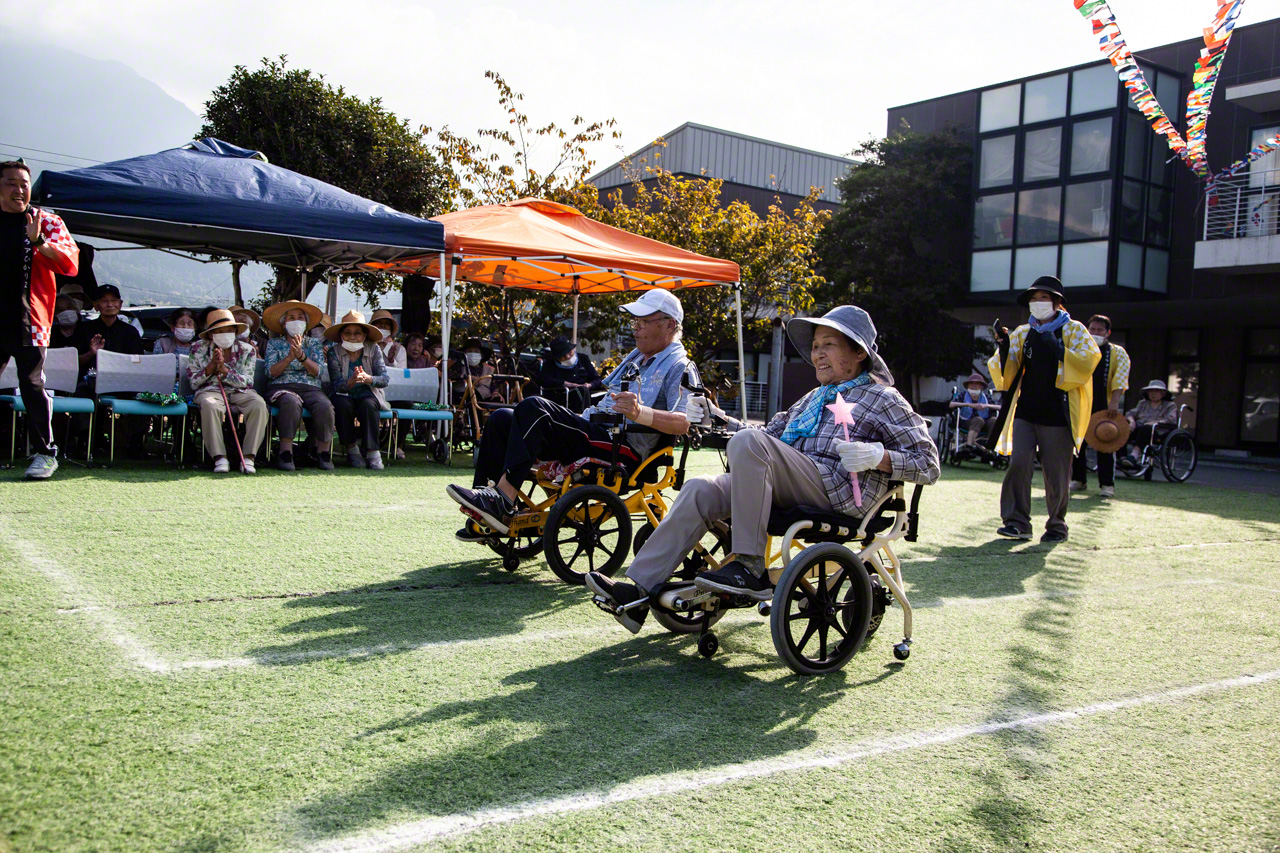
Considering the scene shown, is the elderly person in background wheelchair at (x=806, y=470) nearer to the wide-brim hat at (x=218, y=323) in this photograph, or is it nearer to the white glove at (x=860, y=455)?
the white glove at (x=860, y=455)

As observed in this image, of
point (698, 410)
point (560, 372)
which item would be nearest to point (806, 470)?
point (698, 410)

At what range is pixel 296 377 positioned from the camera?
9.05m

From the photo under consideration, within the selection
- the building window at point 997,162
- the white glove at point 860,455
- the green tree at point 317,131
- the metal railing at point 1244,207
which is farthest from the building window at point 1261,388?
the white glove at point 860,455

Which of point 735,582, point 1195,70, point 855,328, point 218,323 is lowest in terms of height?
point 735,582

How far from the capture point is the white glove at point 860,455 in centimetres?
355

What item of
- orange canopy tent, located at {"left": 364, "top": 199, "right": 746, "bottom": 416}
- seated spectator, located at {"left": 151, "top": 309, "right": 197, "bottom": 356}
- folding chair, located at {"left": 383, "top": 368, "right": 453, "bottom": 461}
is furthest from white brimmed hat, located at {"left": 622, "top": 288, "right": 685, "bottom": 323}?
seated spectator, located at {"left": 151, "top": 309, "right": 197, "bottom": 356}

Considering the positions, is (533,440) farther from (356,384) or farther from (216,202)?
(216,202)

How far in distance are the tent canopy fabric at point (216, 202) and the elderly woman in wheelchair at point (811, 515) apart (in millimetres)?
6781

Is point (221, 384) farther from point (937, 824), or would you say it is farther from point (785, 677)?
point (937, 824)

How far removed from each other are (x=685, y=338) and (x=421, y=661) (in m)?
14.1

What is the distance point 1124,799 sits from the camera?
271cm

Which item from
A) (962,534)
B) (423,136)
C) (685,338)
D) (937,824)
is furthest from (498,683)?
(423,136)

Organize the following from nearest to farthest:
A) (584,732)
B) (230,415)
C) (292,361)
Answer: (584,732) → (230,415) → (292,361)

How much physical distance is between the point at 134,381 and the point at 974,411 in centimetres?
1142
